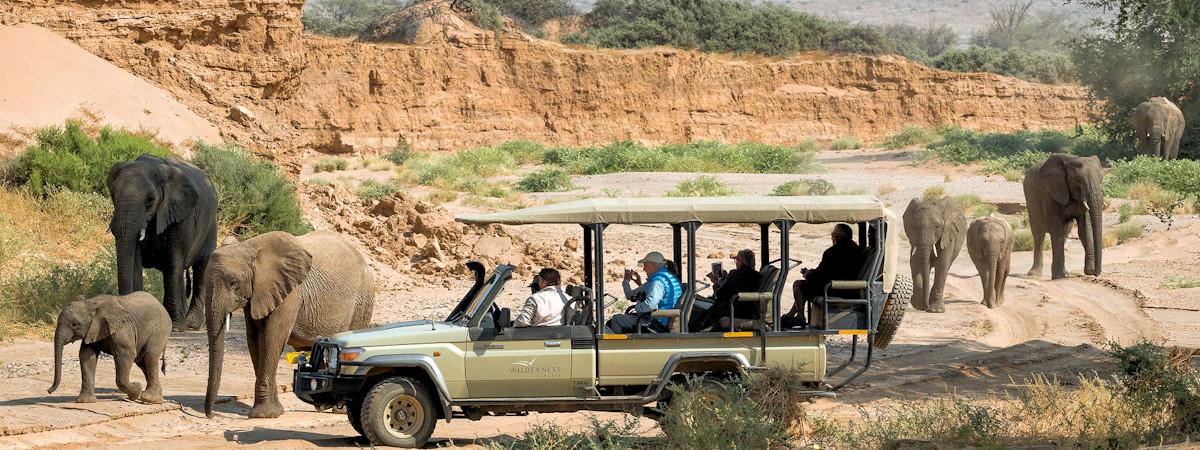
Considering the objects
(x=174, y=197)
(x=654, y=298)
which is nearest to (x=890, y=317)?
(x=654, y=298)

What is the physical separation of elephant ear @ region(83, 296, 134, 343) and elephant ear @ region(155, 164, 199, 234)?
165 inches

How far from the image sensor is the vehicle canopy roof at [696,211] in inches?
406

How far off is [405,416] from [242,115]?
649 inches

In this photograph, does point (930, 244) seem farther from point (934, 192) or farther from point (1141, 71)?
point (1141, 71)

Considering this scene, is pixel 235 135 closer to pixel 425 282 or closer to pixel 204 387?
pixel 425 282

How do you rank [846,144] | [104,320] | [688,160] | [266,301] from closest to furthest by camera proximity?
[266,301] < [104,320] < [688,160] < [846,144]

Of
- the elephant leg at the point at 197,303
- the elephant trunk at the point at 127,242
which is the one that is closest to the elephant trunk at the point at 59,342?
the elephant trunk at the point at 127,242

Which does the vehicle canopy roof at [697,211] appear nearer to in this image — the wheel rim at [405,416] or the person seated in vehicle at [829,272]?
the person seated in vehicle at [829,272]

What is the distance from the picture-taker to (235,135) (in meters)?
25.2

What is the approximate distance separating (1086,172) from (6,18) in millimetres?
18270

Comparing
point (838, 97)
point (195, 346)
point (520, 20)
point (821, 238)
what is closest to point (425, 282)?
point (195, 346)

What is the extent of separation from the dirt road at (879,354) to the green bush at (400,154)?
21.4m

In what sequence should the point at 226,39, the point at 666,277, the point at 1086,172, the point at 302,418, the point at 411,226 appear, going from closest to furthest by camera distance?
the point at 666,277
the point at 302,418
the point at 1086,172
the point at 411,226
the point at 226,39

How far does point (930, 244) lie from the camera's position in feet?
62.8
